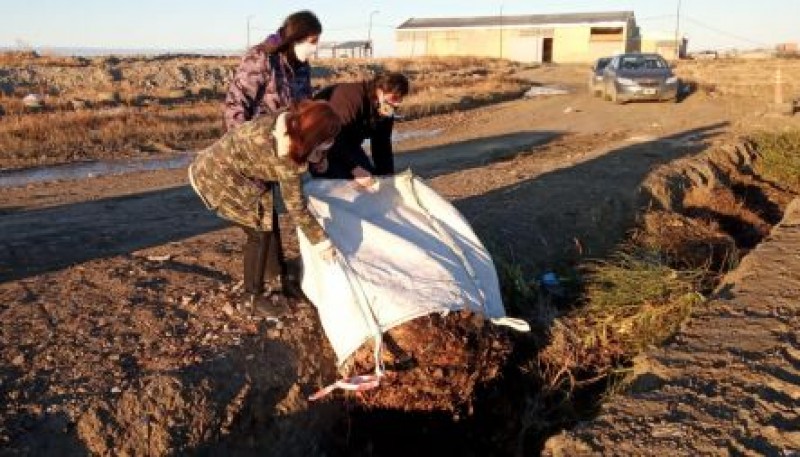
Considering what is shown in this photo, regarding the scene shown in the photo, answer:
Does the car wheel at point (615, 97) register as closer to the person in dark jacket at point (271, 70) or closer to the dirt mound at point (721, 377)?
the dirt mound at point (721, 377)

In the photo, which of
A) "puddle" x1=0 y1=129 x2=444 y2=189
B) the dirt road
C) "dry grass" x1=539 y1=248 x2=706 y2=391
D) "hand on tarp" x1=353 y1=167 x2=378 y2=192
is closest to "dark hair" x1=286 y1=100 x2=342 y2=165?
"hand on tarp" x1=353 y1=167 x2=378 y2=192

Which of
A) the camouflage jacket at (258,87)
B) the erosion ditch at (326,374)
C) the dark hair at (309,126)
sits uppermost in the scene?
the camouflage jacket at (258,87)

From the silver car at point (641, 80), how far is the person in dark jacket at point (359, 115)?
16.1m

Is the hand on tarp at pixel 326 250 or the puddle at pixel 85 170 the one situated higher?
the hand on tarp at pixel 326 250

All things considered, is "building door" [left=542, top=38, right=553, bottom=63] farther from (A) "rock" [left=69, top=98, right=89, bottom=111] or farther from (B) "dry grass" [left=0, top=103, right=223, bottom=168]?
(B) "dry grass" [left=0, top=103, right=223, bottom=168]

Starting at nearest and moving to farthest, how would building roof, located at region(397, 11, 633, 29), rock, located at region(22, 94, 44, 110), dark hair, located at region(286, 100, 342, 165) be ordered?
1. dark hair, located at region(286, 100, 342, 165)
2. rock, located at region(22, 94, 44, 110)
3. building roof, located at region(397, 11, 633, 29)

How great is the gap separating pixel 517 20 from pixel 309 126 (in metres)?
53.3

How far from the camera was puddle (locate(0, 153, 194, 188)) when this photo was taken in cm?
1101

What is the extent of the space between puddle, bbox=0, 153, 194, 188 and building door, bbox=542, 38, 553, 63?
42.4 meters

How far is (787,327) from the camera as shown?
4.65 metres

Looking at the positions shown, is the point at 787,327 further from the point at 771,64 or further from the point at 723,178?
the point at 771,64

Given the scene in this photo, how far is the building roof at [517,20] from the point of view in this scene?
50688mm

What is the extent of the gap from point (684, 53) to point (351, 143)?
55884 mm

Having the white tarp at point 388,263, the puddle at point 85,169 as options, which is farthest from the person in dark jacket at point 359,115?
the puddle at point 85,169
